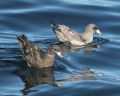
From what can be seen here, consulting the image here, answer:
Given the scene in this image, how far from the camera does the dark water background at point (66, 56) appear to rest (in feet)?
70.3

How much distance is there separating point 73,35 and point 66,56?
2691 millimetres

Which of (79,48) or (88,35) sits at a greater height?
(88,35)

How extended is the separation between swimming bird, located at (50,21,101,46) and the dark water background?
56cm

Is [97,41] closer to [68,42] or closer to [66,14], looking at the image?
[68,42]

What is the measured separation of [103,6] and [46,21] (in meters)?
4.04

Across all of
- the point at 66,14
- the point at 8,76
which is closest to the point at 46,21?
the point at 66,14

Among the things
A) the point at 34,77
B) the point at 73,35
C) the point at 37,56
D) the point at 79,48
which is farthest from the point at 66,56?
the point at 34,77

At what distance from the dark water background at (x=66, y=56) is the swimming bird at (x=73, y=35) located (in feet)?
1.85

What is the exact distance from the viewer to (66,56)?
25.7m

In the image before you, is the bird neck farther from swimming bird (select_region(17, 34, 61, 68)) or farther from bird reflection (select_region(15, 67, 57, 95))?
bird reflection (select_region(15, 67, 57, 95))

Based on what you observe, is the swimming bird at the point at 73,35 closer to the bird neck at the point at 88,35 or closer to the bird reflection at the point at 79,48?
the bird neck at the point at 88,35

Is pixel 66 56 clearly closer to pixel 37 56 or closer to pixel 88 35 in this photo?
pixel 37 56

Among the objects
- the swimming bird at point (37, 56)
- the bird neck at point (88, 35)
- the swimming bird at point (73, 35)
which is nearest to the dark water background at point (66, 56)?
the swimming bird at point (37, 56)

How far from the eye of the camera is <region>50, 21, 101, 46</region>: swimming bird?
92.5 ft
